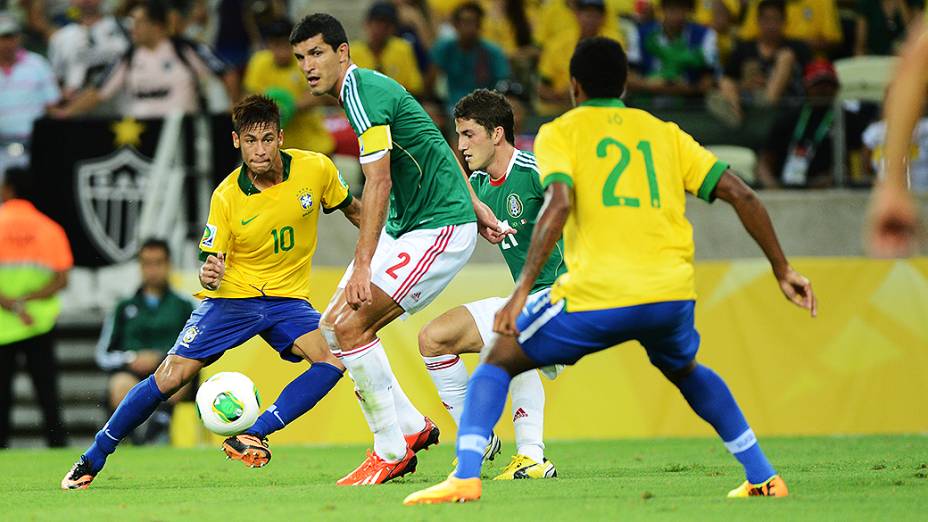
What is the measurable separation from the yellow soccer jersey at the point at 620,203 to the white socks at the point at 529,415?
2.28 m

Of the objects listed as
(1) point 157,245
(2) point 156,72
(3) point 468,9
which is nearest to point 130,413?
(1) point 157,245

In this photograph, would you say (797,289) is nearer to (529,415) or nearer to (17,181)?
(529,415)

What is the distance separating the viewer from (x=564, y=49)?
629 inches

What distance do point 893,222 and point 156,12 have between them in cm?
1260

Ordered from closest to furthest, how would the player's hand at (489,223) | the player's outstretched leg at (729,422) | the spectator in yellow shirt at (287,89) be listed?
the player's outstretched leg at (729,422) < the player's hand at (489,223) < the spectator in yellow shirt at (287,89)

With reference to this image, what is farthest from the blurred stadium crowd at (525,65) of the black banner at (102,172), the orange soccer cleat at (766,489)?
the orange soccer cleat at (766,489)

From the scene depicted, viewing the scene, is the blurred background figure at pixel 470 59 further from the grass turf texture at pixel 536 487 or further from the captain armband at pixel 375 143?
the captain armband at pixel 375 143

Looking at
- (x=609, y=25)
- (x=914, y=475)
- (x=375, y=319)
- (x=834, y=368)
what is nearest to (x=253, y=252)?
(x=375, y=319)

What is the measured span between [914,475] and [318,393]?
3461 mm

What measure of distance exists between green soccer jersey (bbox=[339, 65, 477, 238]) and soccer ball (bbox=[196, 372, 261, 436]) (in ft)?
4.26

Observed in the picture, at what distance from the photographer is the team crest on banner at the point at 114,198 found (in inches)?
585

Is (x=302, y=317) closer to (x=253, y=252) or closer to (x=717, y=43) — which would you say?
(x=253, y=252)

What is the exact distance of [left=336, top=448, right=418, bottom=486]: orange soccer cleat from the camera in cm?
827

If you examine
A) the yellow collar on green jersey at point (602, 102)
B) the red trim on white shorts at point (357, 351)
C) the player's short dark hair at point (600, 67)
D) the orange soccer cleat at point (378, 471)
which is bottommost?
the orange soccer cleat at point (378, 471)
